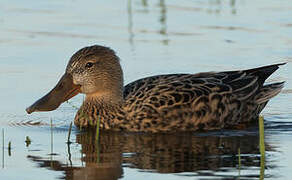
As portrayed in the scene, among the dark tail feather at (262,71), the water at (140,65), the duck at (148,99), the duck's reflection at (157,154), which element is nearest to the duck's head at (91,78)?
the duck at (148,99)

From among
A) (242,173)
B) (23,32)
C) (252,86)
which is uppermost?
(23,32)

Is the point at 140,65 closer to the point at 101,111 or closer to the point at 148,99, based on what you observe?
the point at 101,111

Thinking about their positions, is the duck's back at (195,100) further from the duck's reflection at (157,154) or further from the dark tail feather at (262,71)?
the duck's reflection at (157,154)

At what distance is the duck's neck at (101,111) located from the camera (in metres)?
12.3

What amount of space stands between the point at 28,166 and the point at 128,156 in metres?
1.16

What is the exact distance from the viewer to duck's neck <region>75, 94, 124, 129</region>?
12289 millimetres

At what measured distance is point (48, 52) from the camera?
1591 cm

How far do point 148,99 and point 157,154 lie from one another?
1.58 m

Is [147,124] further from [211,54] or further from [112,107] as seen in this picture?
[211,54]

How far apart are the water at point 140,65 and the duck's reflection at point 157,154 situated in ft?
0.04

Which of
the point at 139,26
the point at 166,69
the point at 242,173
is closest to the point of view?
the point at 242,173

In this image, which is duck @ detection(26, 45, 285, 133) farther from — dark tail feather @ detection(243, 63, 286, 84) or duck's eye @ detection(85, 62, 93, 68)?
dark tail feather @ detection(243, 63, 286, 84)

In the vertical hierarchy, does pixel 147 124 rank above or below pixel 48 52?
below

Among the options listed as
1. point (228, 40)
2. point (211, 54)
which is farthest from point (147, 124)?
point (228, 40)
